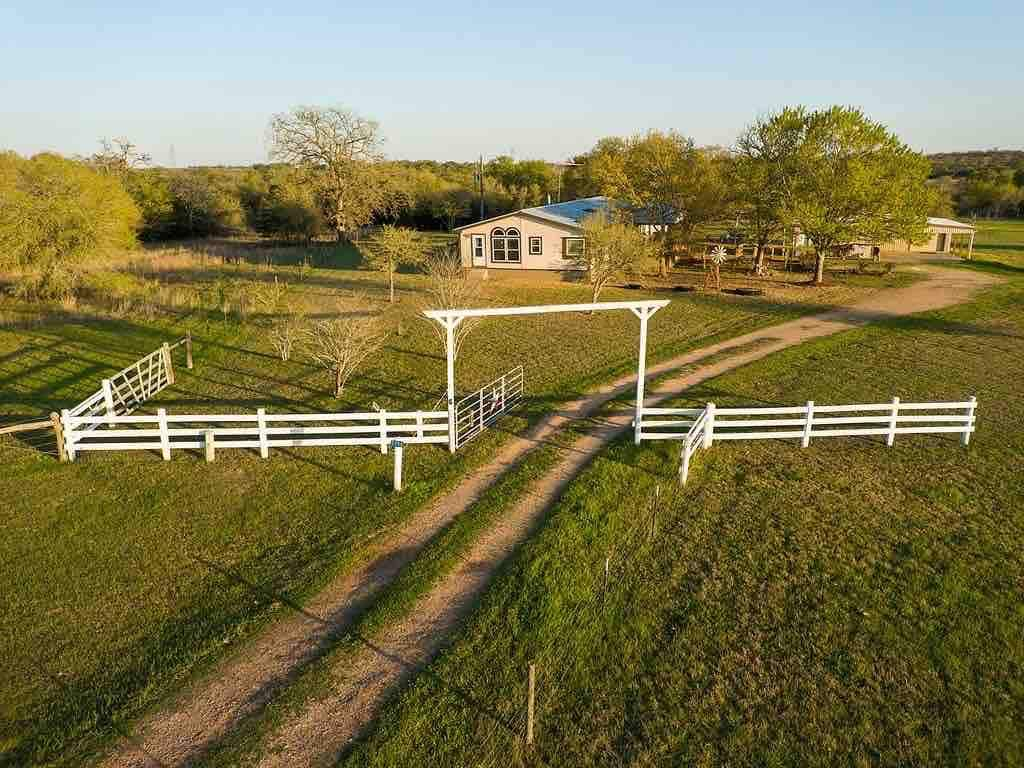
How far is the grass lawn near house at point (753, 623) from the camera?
773 centimetres

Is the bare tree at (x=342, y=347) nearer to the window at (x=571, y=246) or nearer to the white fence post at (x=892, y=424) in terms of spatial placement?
the white fence post at (x=892, y=424)

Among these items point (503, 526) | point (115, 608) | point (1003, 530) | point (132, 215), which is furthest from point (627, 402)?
point (132, 215)

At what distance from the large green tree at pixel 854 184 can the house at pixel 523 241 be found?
12064 millimetres

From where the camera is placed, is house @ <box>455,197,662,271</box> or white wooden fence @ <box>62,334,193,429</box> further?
house @ <box>455,197,662,271</box>

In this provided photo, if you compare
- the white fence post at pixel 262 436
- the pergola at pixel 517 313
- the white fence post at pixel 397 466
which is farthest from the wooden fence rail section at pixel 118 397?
the pergola at pixel 517 313

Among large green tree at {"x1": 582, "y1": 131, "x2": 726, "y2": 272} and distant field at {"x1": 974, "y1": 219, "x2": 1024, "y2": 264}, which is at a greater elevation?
large green tree at {"x1": 582, "y1": 131, "x2": 726, "y2": 272}

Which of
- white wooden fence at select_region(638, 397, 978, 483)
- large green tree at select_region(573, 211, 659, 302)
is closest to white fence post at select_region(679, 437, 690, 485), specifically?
white wooden fence at select_region(638, 397, 978, 483)

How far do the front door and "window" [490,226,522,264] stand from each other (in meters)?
0.70

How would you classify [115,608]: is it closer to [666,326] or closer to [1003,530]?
[1003,530]

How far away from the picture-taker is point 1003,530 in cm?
1220

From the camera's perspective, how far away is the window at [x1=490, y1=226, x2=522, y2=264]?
43.7 meters

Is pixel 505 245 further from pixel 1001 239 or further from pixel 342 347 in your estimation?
pixel 1001 239

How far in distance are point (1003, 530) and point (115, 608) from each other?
14709mm

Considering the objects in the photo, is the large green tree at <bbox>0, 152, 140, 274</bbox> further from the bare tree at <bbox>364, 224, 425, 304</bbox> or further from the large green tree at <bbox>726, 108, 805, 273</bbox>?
the large green tree at <bbox>726, 108, 805, 273</bbox>
